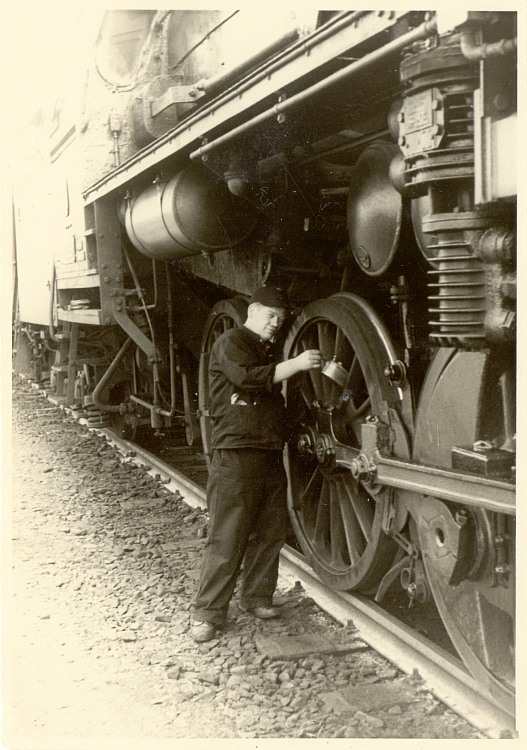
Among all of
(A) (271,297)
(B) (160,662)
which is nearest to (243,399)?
(A) (271,297)

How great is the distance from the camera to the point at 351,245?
3551 millimetres

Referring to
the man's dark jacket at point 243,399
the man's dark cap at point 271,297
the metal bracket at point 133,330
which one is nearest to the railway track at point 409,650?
the man's dark jacket at point 243,399

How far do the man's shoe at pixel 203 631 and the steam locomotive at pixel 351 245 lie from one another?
658mm

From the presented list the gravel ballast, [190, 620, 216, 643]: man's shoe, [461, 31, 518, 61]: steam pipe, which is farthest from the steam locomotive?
[190, 620, 216, 643]: man's shoe

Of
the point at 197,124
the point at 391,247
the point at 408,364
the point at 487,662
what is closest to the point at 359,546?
the point at 408,364

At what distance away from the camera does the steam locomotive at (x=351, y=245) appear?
2.40 meters

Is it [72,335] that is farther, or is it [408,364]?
[72,335]

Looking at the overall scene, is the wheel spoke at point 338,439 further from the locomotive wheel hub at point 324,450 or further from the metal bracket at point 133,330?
the metal bracket at point 133,330

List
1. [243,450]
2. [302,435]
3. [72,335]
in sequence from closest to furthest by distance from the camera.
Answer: [243,450] → [302,435] → [72,335]

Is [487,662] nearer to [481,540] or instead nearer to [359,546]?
[481,540]

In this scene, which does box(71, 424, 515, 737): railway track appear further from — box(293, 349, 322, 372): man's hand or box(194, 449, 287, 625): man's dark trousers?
box(293, 349, 322, 372): man's hand

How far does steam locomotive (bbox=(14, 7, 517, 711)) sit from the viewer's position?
2404 millimetres

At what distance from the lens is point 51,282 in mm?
8336

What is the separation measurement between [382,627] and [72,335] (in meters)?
4.83
